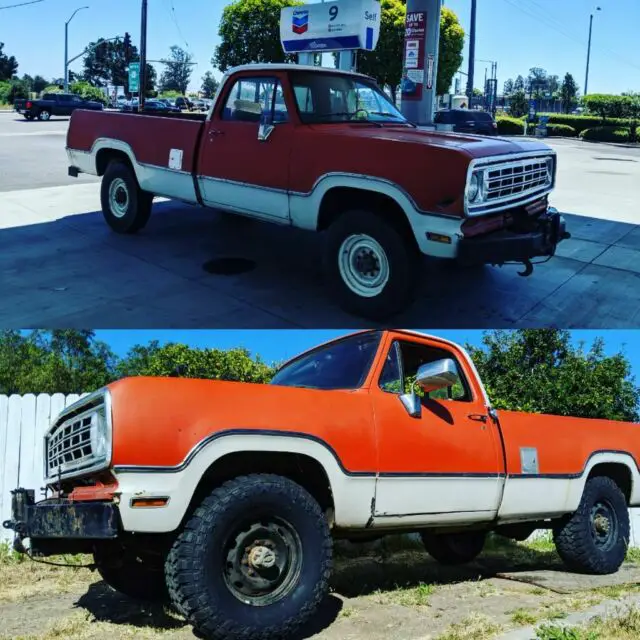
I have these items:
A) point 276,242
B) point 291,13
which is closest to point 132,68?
point 291,13

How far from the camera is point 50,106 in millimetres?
38969

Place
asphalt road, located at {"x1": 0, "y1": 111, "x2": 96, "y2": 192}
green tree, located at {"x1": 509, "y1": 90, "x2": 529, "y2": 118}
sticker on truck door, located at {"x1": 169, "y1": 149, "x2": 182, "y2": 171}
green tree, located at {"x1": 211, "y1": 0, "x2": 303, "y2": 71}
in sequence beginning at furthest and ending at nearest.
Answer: green tree, located at {"x1": 509, "y1": 90, "x2": 529, "y2": 118}
green tree, located at {"x1": 211, "y1": 0, "x2": 303, "y2": 71}
asphalt road, located at {"x1": 0, "y1": 111, "x2": 96, "y2": 192}
sticker on truck door, located at {"x1": 169, "y1": 149, "x2": 182, "y2": 171}

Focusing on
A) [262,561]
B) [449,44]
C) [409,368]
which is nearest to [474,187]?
[409,368]

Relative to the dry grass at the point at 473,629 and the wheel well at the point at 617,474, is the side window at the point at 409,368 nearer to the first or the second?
the dry grass at the point at 473,629

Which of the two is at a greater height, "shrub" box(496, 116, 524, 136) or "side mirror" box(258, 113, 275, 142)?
"shrub" box(496, 116, 524, 136)

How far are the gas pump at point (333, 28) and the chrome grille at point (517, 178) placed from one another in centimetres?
1347

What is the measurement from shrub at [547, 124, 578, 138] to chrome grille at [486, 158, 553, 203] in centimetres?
4516

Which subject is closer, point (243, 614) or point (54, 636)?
point (243, 614)

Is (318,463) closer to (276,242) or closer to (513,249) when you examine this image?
(513,249)

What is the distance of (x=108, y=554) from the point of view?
411 cm

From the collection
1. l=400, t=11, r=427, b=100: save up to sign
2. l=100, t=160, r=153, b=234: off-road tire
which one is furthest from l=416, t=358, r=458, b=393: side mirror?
l=400, t=11, r=427, b=100: save up to sign

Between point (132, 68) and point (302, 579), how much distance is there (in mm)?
33104

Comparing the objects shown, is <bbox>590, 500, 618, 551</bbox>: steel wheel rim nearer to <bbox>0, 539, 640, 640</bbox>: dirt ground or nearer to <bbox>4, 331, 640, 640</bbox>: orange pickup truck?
<bbox>0, 539, 640, 640</bbox>: dirt ground

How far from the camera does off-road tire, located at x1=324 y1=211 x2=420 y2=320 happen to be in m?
6.09
